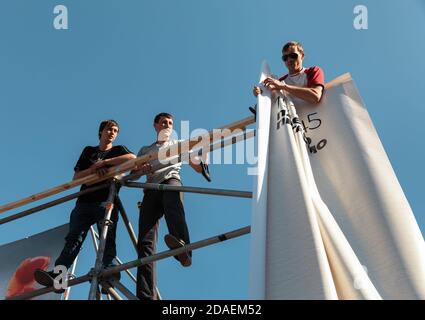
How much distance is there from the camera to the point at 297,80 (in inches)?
147

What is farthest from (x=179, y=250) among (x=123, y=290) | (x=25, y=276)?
(x=25, y=276)

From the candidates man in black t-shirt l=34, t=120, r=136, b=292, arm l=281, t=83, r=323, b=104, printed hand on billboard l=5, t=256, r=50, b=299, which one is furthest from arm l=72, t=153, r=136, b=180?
arm l=281, t=83, r=323, b=104

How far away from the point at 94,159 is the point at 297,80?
197 centimetres

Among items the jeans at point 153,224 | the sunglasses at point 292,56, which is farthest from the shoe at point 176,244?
the sunglasses at point 292,56

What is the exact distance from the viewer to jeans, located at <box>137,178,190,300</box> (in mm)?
3789

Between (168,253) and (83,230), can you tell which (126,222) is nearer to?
(83,230)

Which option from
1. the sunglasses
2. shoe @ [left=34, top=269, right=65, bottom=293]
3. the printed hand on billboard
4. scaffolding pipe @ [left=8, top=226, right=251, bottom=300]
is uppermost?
the sunglasses

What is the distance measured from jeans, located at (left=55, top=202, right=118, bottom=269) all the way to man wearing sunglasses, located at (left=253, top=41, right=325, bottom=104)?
64.8 inches

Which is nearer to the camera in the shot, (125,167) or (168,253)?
(168,253)

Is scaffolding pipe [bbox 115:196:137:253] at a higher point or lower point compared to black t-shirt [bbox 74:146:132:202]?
lower

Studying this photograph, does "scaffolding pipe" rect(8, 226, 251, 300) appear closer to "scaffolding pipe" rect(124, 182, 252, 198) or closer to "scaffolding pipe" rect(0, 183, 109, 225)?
"scaffolding pipe" rect(124, 182, 252, 198)
